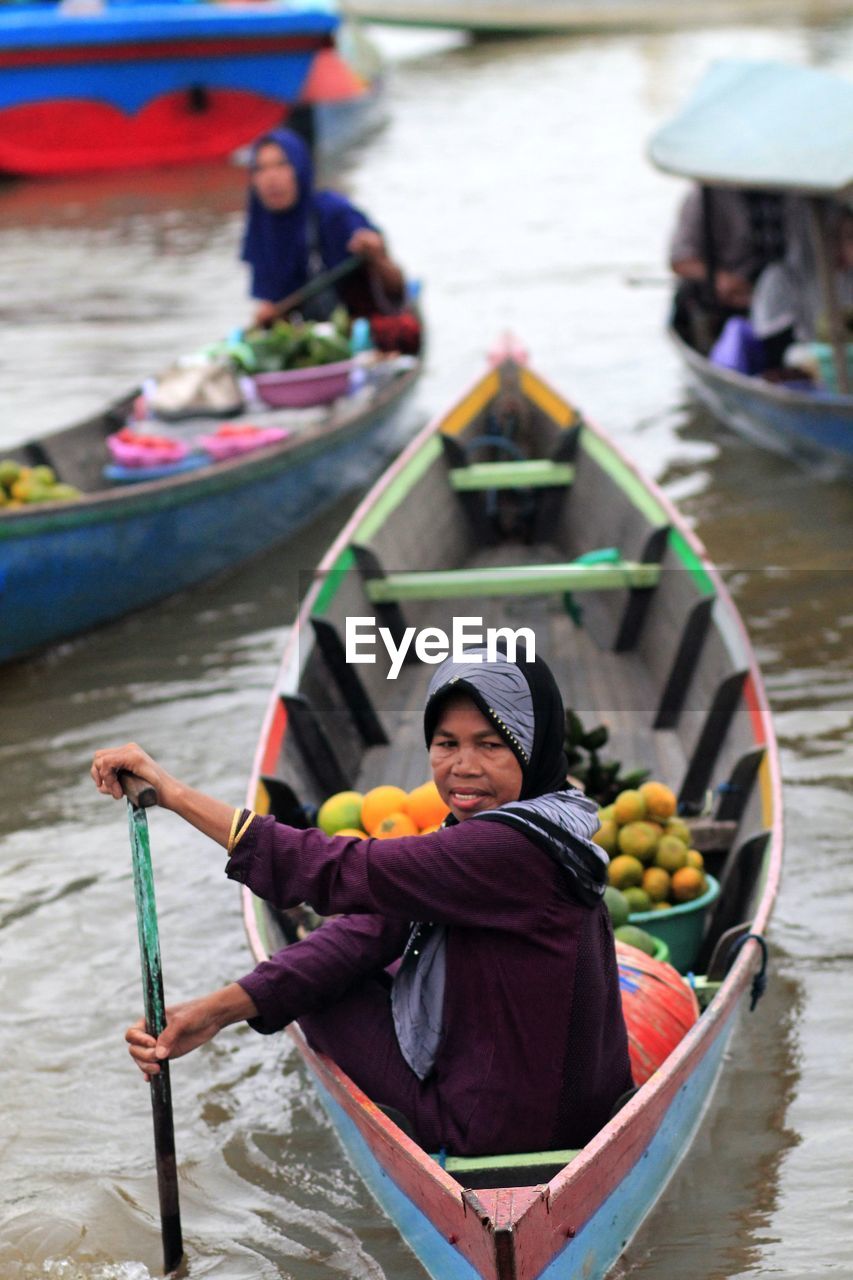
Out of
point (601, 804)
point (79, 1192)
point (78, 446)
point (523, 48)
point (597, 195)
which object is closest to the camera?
point (79, 1192)

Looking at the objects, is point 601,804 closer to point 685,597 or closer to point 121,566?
point 685,597

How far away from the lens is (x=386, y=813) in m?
4.24

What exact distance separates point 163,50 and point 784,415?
11.2 metres

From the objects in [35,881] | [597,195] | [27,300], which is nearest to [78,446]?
[35,881]

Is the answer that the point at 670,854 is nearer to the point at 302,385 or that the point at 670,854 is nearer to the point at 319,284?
the point at 302,385

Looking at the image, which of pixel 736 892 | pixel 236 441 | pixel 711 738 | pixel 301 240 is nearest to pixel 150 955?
pixel 736 892

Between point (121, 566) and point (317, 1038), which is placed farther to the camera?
point (121, 566)

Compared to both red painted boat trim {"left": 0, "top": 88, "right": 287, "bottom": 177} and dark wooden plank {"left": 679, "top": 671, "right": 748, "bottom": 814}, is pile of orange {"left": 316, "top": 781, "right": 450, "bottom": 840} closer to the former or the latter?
dark wooden plank {"left": 679, "top": 671, "right": 748, "bottom": 814}

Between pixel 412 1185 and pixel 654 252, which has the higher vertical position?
pixel 412 1185

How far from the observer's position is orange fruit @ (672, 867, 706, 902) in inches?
165

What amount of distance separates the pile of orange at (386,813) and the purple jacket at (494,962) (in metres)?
0.93

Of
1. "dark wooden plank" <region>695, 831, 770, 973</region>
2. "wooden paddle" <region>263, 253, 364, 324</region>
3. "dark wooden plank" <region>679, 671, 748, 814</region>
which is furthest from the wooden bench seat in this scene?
"wooden paddle" <region>263, 253, 364, 324</region>

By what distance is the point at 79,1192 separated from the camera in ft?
13.0

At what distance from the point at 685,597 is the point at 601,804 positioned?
1220 millimetres
